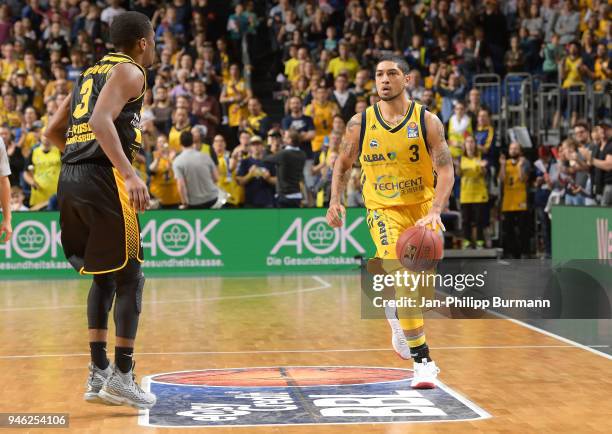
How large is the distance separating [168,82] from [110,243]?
50.1 feet

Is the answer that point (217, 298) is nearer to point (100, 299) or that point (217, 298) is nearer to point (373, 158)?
point (373, 158)

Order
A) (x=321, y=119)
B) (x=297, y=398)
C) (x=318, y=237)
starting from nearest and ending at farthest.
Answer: (x=297, y=398) < (x=318, y=237) < (x=321, y=119)

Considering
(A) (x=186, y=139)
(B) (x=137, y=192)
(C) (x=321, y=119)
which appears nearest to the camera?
A: (B) (x=137, y=192)

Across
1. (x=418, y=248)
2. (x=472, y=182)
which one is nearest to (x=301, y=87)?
(x=472, y=182)

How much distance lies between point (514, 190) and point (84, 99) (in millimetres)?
14387

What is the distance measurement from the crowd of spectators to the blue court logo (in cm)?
1001

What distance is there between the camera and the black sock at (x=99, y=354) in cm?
706

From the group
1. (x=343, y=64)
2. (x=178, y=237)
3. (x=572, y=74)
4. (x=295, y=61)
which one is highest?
(x=295, y=61)

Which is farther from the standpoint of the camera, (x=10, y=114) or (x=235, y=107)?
(x=235, y=107)

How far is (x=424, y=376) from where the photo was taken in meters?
7.70

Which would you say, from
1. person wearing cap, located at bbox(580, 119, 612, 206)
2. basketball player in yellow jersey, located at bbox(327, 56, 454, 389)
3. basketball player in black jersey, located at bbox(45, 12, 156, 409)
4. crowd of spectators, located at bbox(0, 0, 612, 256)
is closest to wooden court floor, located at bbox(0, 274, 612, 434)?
basketball player in black jersey, located at bbox(45, 12, 156, 409)

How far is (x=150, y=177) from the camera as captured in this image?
19688mm

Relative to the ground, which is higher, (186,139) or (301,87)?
(301,87)

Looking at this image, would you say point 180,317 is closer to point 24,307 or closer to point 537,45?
point 24,307
